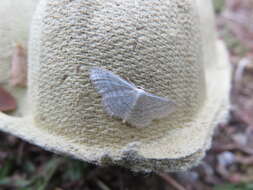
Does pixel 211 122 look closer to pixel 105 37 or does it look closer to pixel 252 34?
pixel 105 37

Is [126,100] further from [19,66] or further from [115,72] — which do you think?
[19,66]

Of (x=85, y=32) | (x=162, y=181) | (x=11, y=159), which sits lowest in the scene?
(x=11, y=159)

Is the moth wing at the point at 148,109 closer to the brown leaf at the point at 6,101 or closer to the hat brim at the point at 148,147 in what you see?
the hat brim at the point at 148,147

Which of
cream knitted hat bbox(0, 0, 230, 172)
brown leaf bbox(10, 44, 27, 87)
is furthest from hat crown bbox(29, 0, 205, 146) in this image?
brown leaf bbox(10, 44, 27, 87)

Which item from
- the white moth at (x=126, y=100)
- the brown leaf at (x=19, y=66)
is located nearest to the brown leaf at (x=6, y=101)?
the brown leaf at (x=19, y=66)

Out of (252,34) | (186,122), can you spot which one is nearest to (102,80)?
(186,122)

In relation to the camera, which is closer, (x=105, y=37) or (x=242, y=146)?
(x=105, y=37)

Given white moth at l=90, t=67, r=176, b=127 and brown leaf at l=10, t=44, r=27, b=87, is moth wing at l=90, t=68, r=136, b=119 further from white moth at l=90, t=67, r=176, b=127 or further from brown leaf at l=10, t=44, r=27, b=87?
brown leaf at l=10, t=44, r=27, b=87
